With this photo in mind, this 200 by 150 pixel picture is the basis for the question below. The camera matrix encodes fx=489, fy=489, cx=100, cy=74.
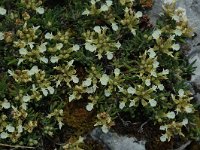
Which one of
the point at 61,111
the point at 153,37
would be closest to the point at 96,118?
the point at 61,111

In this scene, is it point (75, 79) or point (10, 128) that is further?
point (75, 79)

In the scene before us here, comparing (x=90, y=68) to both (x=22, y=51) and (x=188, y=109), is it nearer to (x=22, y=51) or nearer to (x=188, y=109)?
(x=22, y=51)

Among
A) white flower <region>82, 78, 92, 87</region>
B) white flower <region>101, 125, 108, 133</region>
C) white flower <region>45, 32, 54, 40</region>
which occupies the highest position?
white flower <region>45, 32, 54, 40</region>

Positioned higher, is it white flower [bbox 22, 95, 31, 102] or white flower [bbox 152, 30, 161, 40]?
white flower [bbox 152, 30, 161, 40]

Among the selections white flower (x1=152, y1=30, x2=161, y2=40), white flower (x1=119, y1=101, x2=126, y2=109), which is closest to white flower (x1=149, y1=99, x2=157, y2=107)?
white flower (x1=119, y1=101, x2=126, y2=109)

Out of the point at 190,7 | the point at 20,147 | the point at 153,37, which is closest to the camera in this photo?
the point at 20,147

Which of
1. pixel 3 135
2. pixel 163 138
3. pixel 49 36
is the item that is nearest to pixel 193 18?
pixel 163 138

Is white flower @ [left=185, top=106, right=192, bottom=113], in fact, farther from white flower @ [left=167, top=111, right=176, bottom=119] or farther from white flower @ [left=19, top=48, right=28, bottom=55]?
white flower @ [left=19, top=48, right=28, bottom=55]

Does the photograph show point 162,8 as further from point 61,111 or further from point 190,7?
point 61,111

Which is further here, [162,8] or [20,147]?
[162,8]
